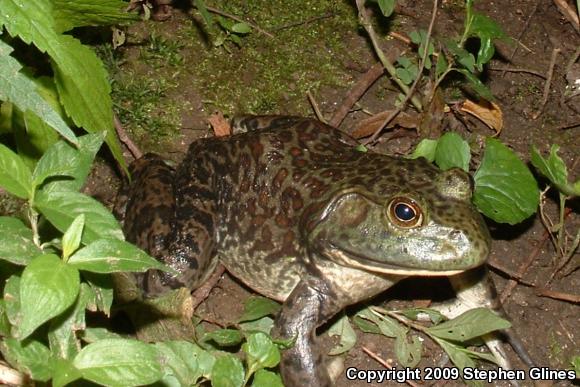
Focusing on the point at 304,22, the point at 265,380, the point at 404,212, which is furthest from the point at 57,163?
the point at 304,22

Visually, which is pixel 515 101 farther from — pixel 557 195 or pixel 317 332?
pixel 317 332

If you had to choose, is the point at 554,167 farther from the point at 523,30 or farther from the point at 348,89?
the point at 523,30

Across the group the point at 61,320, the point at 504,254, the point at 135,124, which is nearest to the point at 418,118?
the point at 504,254

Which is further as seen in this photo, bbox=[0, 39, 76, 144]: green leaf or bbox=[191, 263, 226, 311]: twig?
bbox=[191, 263, 226, 311]: twig

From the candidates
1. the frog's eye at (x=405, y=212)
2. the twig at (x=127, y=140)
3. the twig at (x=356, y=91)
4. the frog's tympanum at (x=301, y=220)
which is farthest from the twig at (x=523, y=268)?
the twig at (x=127, y=140)

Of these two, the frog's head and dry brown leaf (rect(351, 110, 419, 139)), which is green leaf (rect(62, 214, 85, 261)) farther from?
dry brown leaf (rect(351, 110, 419, 139))

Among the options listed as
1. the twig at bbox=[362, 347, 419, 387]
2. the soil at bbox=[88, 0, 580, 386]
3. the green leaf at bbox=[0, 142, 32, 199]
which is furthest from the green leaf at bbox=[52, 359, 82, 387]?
the twig at bbox=[362, 347, 419, 387]
